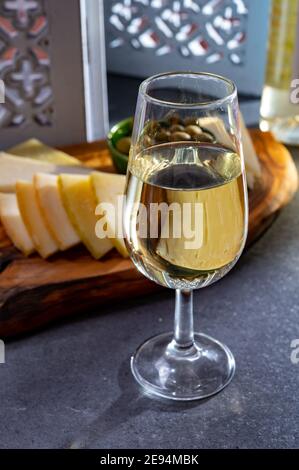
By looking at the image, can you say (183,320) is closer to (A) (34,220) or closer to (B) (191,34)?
(A) (34,220)

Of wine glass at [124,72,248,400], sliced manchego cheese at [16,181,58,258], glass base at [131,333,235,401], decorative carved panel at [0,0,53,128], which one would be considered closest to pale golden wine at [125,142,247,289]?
wine glass at [124,72,248,400]

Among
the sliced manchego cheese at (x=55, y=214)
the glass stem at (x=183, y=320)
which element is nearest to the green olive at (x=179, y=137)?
the glass stem at (x=183, y=320)

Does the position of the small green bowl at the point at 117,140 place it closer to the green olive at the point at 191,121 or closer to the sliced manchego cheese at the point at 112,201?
the sliced manchego cheese at the point at 112,201

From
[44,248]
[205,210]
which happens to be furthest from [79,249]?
[205,210]

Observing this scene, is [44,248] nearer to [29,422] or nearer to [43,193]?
[43,193]

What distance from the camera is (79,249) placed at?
3.06 feet

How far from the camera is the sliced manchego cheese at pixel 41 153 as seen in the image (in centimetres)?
111

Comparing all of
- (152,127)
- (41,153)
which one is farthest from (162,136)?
(41,153)

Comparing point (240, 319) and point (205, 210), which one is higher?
point (205, 210)

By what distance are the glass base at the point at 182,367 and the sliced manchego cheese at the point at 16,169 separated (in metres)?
0.33

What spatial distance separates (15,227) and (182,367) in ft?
0.94

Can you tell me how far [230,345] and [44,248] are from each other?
0.84 feet

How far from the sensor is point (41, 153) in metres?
1.13

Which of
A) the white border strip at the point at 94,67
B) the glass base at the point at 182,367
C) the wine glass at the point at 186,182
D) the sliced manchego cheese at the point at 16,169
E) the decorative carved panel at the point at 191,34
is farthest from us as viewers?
the decorative carved panel at the point at 191,34
